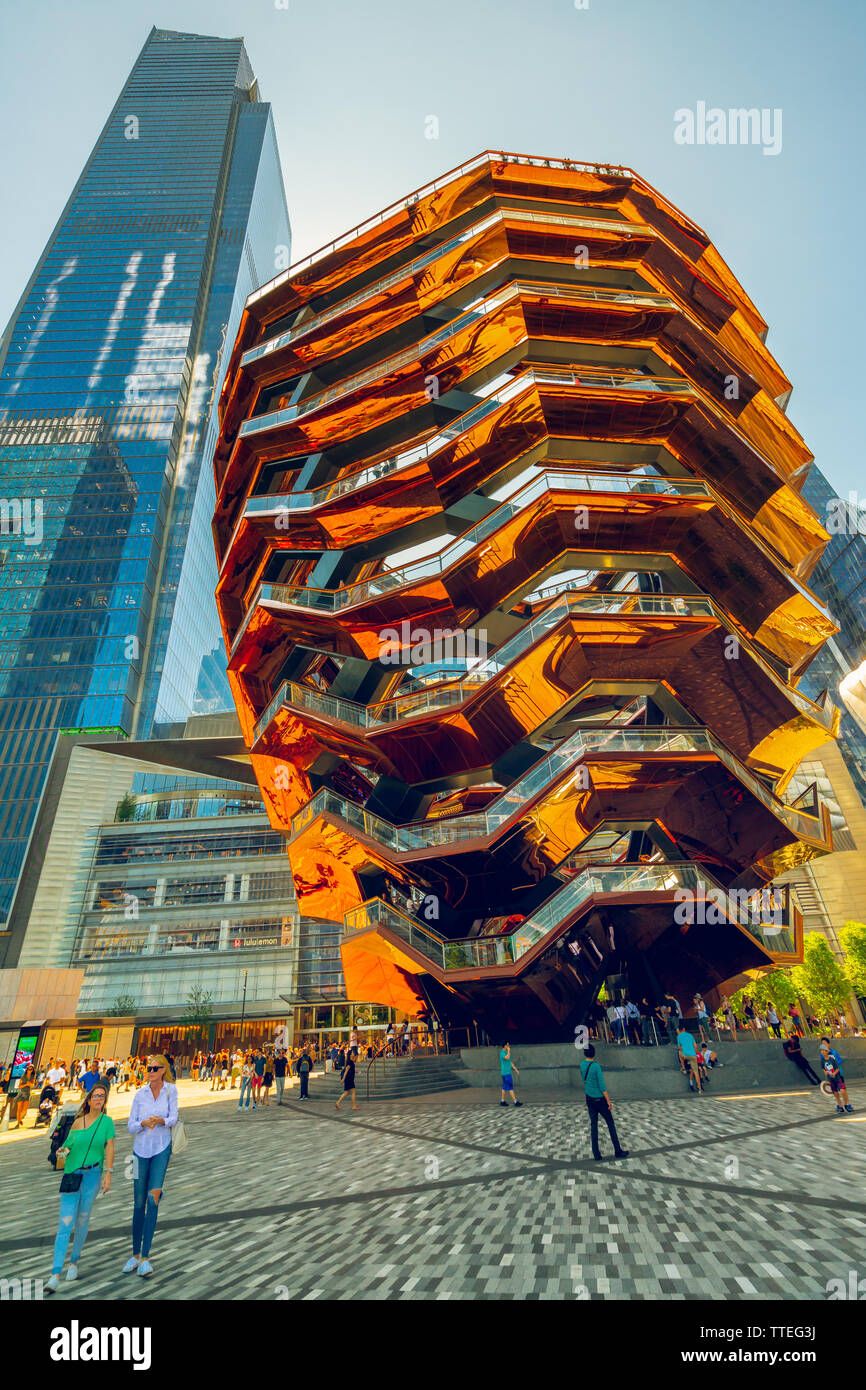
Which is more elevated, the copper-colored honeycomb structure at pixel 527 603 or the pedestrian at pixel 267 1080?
the copper-colored honeycomb structure at pixel 527 603

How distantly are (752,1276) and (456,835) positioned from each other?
1826 cm

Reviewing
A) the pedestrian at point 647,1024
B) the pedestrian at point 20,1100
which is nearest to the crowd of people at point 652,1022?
the pedestrian at point 647,1024

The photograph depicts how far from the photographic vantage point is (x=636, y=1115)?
13516 mm

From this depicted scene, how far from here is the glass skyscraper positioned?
271 feet

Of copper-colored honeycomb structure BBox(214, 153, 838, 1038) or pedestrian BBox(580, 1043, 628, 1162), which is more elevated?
copper-colored honeycomb structure BBox(214, 153, 838, 1038)

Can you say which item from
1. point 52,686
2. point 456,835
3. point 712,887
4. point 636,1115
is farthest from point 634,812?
point 52,686

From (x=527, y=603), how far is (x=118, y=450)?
94006 millimetres

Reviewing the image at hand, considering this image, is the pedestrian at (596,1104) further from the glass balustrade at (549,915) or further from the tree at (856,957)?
the tree at (856,957)

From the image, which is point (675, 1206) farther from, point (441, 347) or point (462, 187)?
Result: point (462, 187)

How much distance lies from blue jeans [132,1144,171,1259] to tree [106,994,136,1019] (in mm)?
57824

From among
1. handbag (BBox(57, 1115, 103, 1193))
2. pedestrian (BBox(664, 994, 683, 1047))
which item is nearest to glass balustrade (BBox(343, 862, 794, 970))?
pedestrian (BBox(664, 994, 683, 1047))

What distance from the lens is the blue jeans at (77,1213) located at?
18.4 ft

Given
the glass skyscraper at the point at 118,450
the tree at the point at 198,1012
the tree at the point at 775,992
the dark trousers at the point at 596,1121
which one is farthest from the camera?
the glass skyscraper at the point at 118,450

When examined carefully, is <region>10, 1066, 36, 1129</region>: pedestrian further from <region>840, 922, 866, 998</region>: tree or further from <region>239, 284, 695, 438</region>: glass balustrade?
<region>840, 922, 866, 998</region>: tree
